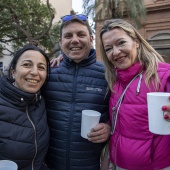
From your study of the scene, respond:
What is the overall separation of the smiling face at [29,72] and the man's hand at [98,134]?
25.7 inches

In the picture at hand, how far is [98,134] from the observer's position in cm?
213

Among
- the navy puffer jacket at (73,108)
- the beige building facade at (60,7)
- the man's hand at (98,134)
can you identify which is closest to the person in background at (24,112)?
the navy puffer jacket at (73,108)

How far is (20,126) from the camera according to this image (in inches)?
76.5

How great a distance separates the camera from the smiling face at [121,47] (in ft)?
6.91

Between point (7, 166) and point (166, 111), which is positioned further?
point (166, 111)

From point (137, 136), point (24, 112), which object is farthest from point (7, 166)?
point (137, 136)

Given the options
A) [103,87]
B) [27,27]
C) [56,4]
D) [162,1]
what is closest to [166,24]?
[162,1]

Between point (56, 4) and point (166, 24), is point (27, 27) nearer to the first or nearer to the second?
point (166, 24)

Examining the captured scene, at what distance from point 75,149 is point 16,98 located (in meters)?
0.79

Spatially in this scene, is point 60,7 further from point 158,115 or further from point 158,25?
point 158,115

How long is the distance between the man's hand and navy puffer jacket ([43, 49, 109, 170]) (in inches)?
8.6

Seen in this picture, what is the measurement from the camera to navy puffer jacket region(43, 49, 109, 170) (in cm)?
229

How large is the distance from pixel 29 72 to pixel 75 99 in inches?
21.2

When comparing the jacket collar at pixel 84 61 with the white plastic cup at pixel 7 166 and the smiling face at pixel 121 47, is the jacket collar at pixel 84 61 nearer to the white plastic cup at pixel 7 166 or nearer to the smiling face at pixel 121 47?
the smiling face at pixel 121 47
